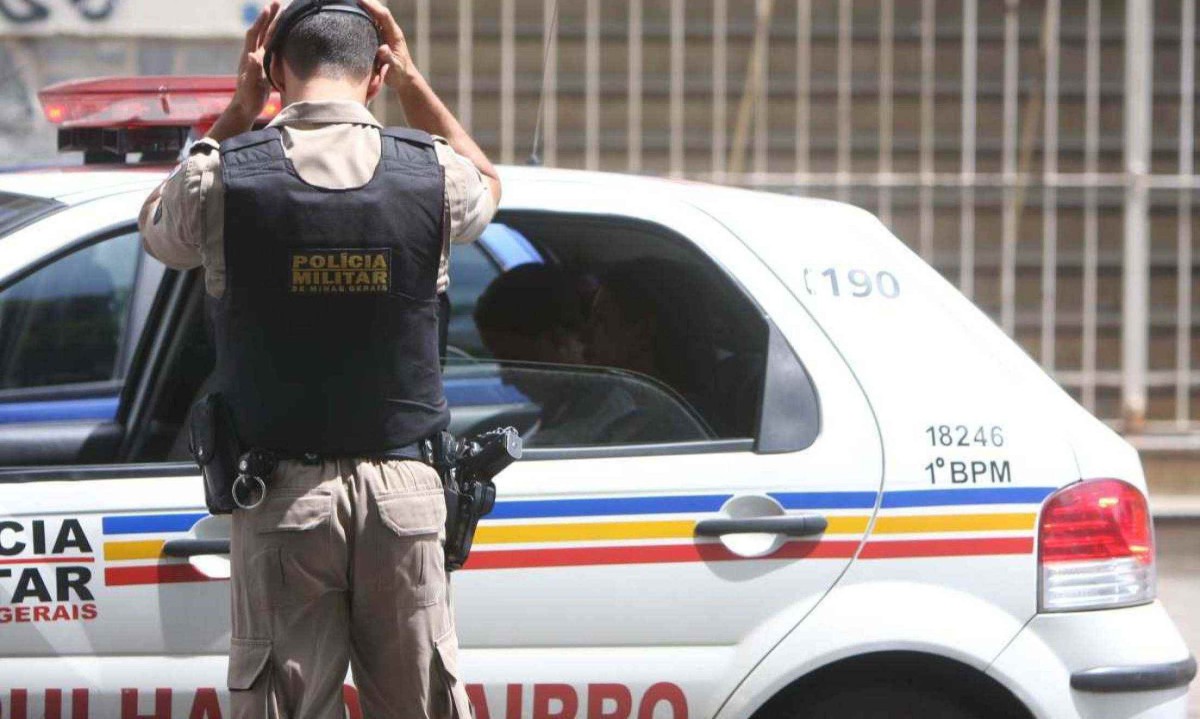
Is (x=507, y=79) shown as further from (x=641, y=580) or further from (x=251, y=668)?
A: (x=251, y=668)

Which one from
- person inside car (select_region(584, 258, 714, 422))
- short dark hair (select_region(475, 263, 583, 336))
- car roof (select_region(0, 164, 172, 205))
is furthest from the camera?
short dark hair (select_region(475, 263, 583, 336))

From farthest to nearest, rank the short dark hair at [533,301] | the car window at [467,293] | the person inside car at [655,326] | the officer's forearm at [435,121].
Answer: the car window at [467,293], the short dark hair at [533,301], the person inside car at [655,326], the officer's forearm at [435,121]

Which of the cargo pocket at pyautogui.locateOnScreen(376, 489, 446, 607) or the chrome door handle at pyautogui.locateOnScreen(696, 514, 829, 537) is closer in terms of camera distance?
the cargo pocket at pyautogui.locateOnScreen(376, 489, 446, 607)

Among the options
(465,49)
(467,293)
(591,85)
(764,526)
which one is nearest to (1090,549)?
(764,526)

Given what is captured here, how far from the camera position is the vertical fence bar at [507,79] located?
812cm

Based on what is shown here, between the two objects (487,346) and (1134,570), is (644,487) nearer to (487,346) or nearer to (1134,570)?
(487,346)

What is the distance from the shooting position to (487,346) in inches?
152

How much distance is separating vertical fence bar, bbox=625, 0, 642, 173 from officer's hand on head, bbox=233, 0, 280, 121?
205 inches

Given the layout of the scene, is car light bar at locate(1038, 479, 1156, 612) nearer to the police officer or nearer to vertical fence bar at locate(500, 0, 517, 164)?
the police officer

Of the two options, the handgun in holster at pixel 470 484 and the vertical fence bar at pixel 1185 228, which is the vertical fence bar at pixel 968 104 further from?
the handgun in holster at pixel 470 484

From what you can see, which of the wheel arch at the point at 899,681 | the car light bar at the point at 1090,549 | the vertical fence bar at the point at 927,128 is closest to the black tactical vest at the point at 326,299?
the wheel arch at the point at 899,681

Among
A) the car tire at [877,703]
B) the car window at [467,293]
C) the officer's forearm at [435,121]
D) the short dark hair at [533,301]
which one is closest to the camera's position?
the officer's forearm at [435,121]

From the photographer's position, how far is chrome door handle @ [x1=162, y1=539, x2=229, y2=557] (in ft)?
10.5

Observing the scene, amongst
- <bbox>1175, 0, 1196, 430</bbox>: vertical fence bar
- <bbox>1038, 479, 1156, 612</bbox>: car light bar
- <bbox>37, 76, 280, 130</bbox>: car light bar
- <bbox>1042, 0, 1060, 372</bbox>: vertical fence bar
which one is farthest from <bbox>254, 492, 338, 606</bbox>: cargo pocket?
<bbox>1175, 0, 1196, 430</bbox>: vertical fence bar
